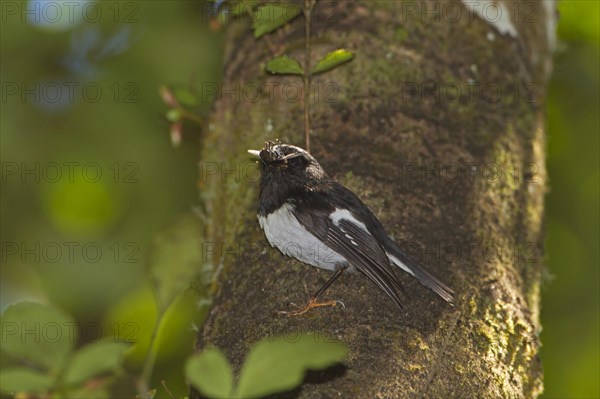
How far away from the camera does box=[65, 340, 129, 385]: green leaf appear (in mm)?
1490

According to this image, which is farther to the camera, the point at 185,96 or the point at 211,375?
the point at 185,96

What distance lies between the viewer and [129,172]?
6.25 meters

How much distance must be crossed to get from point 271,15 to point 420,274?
1437 mm

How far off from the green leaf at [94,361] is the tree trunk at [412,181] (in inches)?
40.6

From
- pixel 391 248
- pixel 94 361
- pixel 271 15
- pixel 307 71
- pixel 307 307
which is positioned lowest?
pixel 307 307

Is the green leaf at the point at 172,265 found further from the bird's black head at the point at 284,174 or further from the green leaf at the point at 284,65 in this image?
the green leaf at the point at 284,65

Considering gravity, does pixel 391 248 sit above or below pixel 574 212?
above

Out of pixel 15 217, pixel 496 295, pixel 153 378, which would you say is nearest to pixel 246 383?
pixel 496 295

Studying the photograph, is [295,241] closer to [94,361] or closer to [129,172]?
[94,361]

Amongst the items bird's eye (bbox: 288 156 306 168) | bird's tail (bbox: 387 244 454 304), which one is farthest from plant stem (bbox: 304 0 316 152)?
bird's tail (bbox: 387 244 454 304)

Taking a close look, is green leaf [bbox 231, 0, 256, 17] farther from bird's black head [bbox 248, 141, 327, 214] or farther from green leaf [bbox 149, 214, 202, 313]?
green leaf [bbox 149, 214, 202, 313]

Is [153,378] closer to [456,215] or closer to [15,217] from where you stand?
[15,217]

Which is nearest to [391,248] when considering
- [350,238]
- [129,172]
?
[350,238]

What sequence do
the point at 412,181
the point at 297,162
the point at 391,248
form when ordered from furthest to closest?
the point at 297,162 < the point at 412,181 < the point at 391,248
